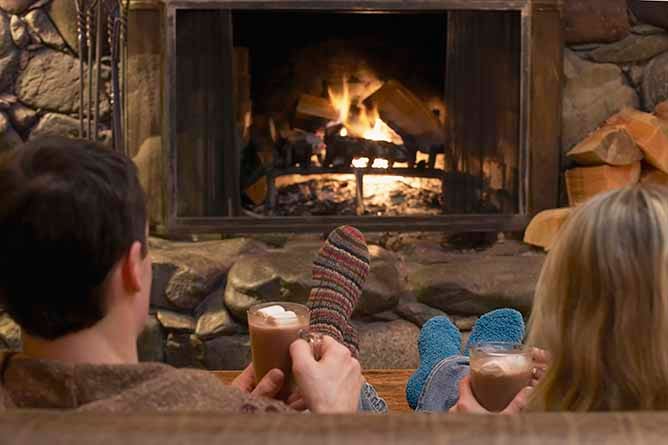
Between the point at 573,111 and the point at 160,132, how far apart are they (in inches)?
57.6

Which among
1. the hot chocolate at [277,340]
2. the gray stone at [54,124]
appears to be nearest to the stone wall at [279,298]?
the gray stone at [54,124]

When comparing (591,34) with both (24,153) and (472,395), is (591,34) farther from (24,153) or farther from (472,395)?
(24,153)

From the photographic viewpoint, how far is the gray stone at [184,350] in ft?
11.0

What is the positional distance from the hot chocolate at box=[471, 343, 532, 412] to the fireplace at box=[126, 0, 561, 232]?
1992 mm

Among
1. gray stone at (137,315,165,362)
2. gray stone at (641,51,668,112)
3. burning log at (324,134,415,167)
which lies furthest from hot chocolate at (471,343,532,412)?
gray stone at (641,51,668,112)

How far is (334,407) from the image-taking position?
4.57 feet

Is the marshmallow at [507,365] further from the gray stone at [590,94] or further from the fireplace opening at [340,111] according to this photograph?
the gray stone at [590,94]

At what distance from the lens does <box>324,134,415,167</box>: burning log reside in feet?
11.7

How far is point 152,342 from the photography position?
11.0 ft

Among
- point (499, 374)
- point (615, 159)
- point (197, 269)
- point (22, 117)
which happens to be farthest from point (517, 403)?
point (22, 117)

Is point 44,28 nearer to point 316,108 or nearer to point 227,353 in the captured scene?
point 316,108

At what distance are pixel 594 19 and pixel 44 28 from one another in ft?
6.29

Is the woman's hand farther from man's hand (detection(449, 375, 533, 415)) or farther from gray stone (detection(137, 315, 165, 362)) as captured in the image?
gray stone (detection(137, 315, 165, 362))

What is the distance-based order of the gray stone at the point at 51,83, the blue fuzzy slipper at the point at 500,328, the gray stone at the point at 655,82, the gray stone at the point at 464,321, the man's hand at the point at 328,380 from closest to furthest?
the man's hand at the point at 328,380 < the blue fuzzy slipper at the point at 500,328 < the gray stone at the point at 464,321 < the gray stone at the point at 51,83 < the gray stone at the point at 655,82
